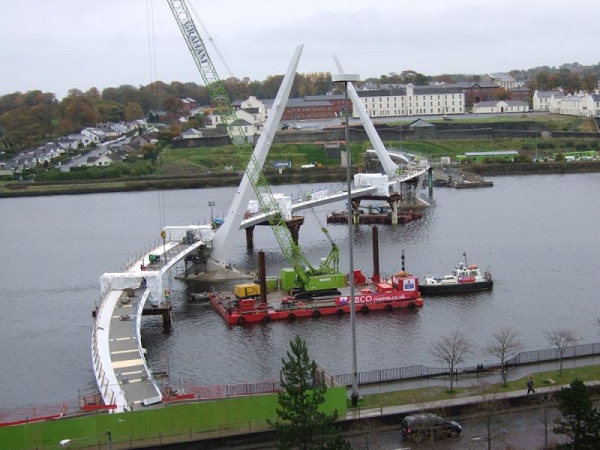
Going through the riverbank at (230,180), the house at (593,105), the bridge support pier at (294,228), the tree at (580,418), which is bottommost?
the tree at (580,418)

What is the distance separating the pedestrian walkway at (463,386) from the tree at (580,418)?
3.62 metres

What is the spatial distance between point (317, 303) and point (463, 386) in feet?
36.7

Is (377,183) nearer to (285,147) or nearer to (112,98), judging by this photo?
(285,147)

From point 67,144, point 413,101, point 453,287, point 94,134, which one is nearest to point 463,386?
point 453,287

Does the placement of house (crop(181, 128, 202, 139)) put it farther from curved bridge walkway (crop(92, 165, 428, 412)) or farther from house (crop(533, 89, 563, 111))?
curved bridge walkway (crop(92, 165, 428, 412))

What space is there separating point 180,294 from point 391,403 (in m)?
17.4

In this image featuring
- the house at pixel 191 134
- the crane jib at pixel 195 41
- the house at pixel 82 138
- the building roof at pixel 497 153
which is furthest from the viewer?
the house at pixel 82 138

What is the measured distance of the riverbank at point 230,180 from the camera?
78.2 metres

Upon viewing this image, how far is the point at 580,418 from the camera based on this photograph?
1471cm

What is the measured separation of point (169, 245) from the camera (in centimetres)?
3678

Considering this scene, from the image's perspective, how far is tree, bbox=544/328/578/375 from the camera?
2230 centimetres

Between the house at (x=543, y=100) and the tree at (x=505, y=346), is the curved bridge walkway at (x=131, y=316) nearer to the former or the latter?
the tree at (x=505, y=346)

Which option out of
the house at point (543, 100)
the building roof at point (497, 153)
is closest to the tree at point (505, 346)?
the building roof at point (497, 153)

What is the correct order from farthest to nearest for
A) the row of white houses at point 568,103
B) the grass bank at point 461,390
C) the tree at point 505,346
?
the row of white houses at point 568,103, the tree at point 505,346, the grass bank at point 461,390
